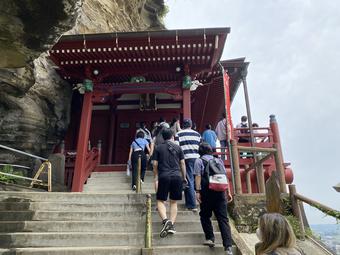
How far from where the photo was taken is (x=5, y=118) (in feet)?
33.3

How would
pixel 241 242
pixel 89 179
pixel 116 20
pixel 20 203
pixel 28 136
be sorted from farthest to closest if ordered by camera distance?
pixel 116 20 → pixel 28 136 → pixel 89 179 → pixel 20 203 → pixel 241 242

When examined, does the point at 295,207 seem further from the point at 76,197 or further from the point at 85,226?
the point at 76,197

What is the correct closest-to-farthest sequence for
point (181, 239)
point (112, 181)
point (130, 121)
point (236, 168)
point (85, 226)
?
point (181, 239) < point (85, 226) < point (236, 168) < point (112, 181) < point (130, 121)

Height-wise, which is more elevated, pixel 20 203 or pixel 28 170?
pixel 28 170

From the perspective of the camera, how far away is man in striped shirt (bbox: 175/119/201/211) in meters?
5.89

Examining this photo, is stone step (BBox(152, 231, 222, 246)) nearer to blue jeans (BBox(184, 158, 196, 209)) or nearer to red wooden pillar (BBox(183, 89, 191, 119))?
blue jeans (BBox(184, 158, 196, 209))

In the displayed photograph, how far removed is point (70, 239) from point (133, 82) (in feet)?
22.8

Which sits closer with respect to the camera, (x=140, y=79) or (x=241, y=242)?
(x=241, y=242)

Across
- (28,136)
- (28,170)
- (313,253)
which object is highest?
(28,136)

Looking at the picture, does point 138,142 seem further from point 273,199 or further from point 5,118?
point 5,118

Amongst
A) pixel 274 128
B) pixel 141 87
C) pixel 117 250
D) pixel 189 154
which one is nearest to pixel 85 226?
pixel 117 250

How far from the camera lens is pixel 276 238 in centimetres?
226

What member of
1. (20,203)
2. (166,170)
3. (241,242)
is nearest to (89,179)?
(20,203)

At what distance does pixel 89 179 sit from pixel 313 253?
7180mm
